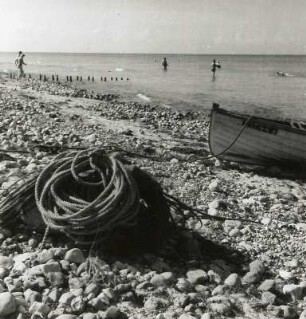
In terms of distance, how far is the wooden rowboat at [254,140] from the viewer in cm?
1044

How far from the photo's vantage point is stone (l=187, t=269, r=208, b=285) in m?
4.74

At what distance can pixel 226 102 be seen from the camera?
98.1 ft

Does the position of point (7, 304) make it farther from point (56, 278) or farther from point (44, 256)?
point (44, 256)

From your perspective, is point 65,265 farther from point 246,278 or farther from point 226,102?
point 226,102

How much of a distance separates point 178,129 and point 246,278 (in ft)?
35.4

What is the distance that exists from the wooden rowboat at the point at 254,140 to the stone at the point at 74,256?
20.7 feet

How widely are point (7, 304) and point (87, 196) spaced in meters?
1.81

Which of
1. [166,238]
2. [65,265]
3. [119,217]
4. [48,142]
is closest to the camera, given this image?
[65,265]

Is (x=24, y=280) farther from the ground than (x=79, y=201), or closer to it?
closer to it

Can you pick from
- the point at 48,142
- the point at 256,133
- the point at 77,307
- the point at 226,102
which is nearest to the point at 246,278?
the point at 77,307

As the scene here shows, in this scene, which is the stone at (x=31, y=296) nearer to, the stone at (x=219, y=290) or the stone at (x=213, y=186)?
the stone at (x=219, y=290)

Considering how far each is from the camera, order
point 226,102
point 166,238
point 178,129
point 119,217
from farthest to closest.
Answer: point 226,102 → point 178,129 → point 166,238 → point 119,217

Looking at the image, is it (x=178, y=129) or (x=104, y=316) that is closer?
(x=104, y=316)

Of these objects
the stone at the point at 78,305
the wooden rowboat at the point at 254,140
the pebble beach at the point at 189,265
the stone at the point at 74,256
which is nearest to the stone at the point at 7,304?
the pebble beach at the point at 189,265
